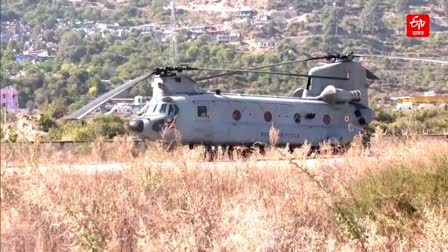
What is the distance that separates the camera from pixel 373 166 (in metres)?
9.98

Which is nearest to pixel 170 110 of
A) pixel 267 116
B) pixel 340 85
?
pixel 267 116

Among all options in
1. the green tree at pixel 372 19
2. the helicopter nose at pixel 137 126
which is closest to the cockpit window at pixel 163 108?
the helicopter nose at pixel 137 126

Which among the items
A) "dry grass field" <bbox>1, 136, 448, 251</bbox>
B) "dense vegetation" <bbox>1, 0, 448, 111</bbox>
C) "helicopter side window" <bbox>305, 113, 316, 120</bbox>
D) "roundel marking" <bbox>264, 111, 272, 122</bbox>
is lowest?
"dense vegetation" <bbox>1, 0, 448, 111</bbox>

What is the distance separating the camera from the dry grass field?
20.7ft

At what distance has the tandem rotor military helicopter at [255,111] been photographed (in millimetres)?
20578

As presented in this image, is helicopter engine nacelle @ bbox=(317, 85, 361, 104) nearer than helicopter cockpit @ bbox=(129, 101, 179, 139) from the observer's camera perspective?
No

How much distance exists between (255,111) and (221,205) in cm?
1382

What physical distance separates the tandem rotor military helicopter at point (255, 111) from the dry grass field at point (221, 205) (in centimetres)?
773

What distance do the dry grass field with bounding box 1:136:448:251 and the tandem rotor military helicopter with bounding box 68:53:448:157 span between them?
7732 mm

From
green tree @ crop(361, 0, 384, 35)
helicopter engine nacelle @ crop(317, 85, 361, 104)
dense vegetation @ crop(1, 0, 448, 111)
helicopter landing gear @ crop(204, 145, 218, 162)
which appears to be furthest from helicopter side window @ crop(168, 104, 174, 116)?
green tree @ crop(361, 0, 384, 35)

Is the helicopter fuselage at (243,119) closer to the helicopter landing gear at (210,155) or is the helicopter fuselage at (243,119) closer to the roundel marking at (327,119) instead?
the roundel marking at (327,119)

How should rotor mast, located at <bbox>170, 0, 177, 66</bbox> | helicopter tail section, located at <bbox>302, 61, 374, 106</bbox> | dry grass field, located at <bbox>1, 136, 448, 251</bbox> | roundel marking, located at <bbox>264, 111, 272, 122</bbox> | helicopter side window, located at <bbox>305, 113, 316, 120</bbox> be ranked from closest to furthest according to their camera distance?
dry grass field, located at <bbox>1, 136, 448, 251</bbox> < roundel marking, located at <bbox>264, 111, 272, 122</bbox> < helicopter side window, located at <bbox>305, 113, 316, 120</bbox> < helicopter tail section, located at <bbox>302, 61, 374, 106</bbox> < rotor mast, located at <bbox>170, 0, 177, 66</bbox>

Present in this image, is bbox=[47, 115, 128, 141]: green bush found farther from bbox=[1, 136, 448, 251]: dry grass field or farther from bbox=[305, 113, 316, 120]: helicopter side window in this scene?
bbox=[1, 136, 448, 251]: dry grass field

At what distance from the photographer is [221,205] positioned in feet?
27.9
